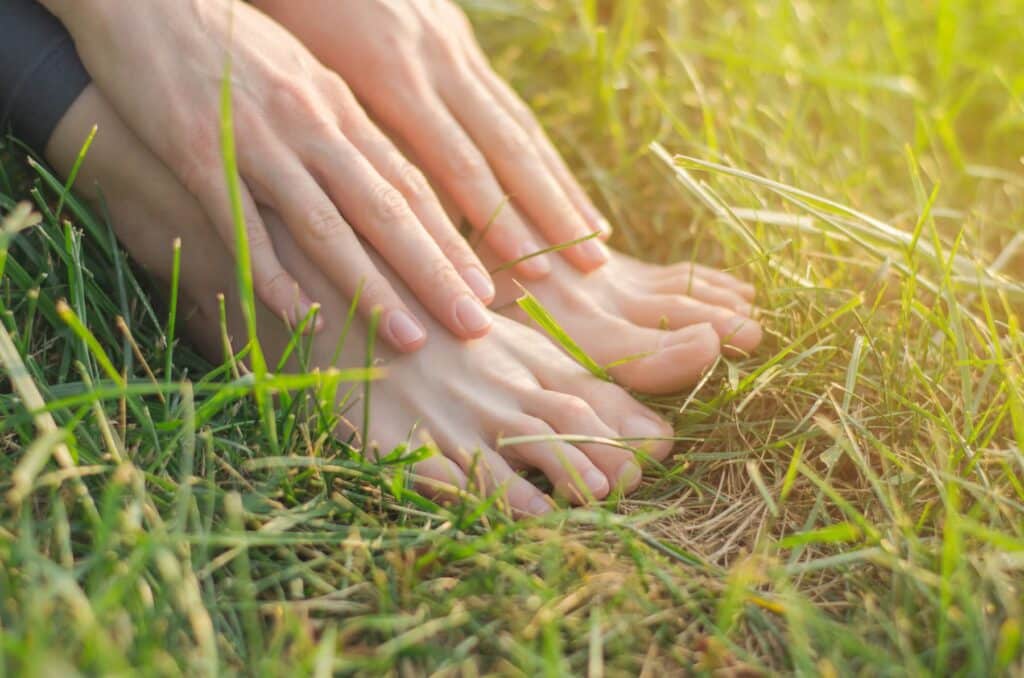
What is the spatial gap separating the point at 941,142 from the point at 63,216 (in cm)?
172

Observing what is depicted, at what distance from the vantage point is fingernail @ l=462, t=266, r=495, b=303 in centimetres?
143

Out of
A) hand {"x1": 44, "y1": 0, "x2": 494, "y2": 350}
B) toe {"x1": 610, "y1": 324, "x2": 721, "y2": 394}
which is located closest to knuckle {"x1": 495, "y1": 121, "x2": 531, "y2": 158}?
hand {"x1": 44, "y1": 0, "x2": 494, "y2": 350}

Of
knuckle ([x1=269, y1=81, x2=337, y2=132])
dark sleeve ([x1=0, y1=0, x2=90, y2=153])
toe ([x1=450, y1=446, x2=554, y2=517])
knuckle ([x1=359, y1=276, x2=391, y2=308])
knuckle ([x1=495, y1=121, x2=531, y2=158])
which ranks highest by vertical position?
dark sleeve ([x1=0, y1=0, x2=90, y2=153])

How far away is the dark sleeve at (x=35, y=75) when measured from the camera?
1334mm

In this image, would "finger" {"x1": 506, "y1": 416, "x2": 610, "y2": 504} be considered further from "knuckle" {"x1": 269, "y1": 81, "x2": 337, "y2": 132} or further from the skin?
"knuckle" {"x1": 269, "y1": 81, "x2": 337, "y2": 132}

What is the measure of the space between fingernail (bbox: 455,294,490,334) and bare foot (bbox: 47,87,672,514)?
39mm

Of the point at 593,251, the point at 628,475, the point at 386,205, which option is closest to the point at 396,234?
the point at 386,205

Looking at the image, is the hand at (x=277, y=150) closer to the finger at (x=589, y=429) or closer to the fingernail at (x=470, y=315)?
the fingernail at (x=470, y=315)

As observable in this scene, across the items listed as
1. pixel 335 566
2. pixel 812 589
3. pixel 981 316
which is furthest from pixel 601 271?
pixel 335 566

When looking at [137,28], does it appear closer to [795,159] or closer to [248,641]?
[248,641]

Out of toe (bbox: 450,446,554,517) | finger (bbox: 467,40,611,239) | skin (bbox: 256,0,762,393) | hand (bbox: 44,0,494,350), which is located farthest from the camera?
finger (bbox: 467,40,611,239)

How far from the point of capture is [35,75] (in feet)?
4.38

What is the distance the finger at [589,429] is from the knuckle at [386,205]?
349 millimetres

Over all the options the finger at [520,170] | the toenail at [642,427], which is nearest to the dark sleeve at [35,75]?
the finger at [520,170]
